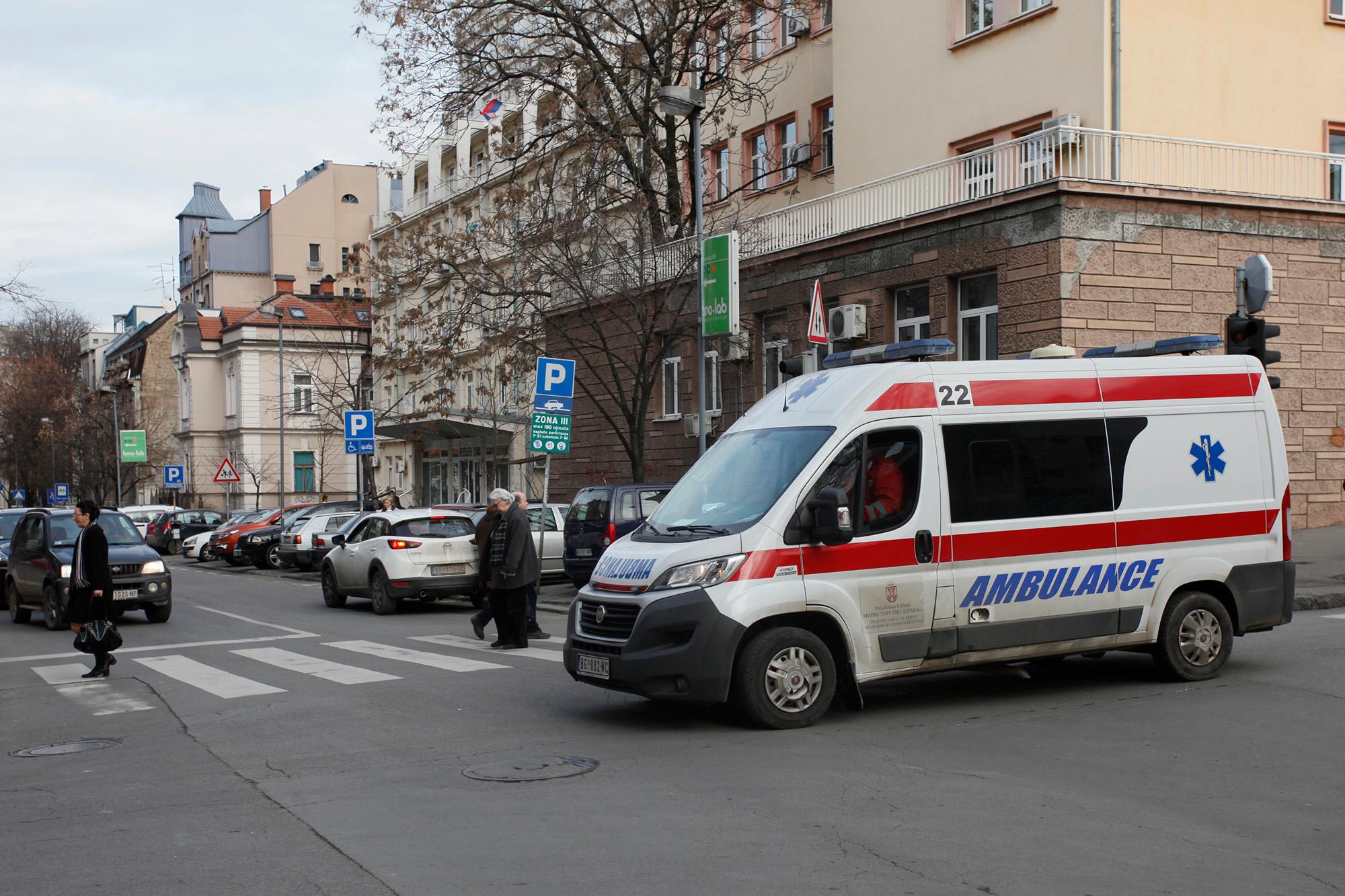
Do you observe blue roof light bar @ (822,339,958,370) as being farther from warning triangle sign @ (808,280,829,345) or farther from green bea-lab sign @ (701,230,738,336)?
green bea-lab sign @ (701,230,738,336)

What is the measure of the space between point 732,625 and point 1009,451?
2.63 m

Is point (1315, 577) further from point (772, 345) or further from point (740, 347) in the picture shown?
point (740, 347)

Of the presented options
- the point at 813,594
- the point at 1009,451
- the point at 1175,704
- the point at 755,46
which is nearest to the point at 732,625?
the point at 813,594

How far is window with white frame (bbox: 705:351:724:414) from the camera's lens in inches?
1193

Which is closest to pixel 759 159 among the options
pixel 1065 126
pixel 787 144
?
pixel 787 144

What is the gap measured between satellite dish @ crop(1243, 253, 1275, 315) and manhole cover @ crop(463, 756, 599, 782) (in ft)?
33.7

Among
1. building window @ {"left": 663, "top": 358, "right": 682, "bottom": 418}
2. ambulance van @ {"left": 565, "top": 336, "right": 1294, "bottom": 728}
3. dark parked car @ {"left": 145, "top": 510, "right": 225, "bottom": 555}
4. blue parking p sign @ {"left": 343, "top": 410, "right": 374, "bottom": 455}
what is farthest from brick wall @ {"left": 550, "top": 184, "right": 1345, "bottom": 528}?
dark parked car @ {"left": 145, "top": 510, "right": 225, "bottom": 555}

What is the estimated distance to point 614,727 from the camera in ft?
31.1

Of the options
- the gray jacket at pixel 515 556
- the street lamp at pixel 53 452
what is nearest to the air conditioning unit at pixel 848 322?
the gray jacket at pixel 515 556

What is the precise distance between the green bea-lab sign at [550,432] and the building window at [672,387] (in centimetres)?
1119

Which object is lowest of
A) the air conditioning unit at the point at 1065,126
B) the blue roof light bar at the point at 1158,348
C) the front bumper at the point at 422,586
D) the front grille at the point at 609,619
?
the front bumper at the point at 422,586

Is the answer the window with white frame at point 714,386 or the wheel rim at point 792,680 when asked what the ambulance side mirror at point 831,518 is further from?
the window with white frame at point 714,386

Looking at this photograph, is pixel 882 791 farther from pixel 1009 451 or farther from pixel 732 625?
pixel 1009 451

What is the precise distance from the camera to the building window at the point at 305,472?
76.9 m
